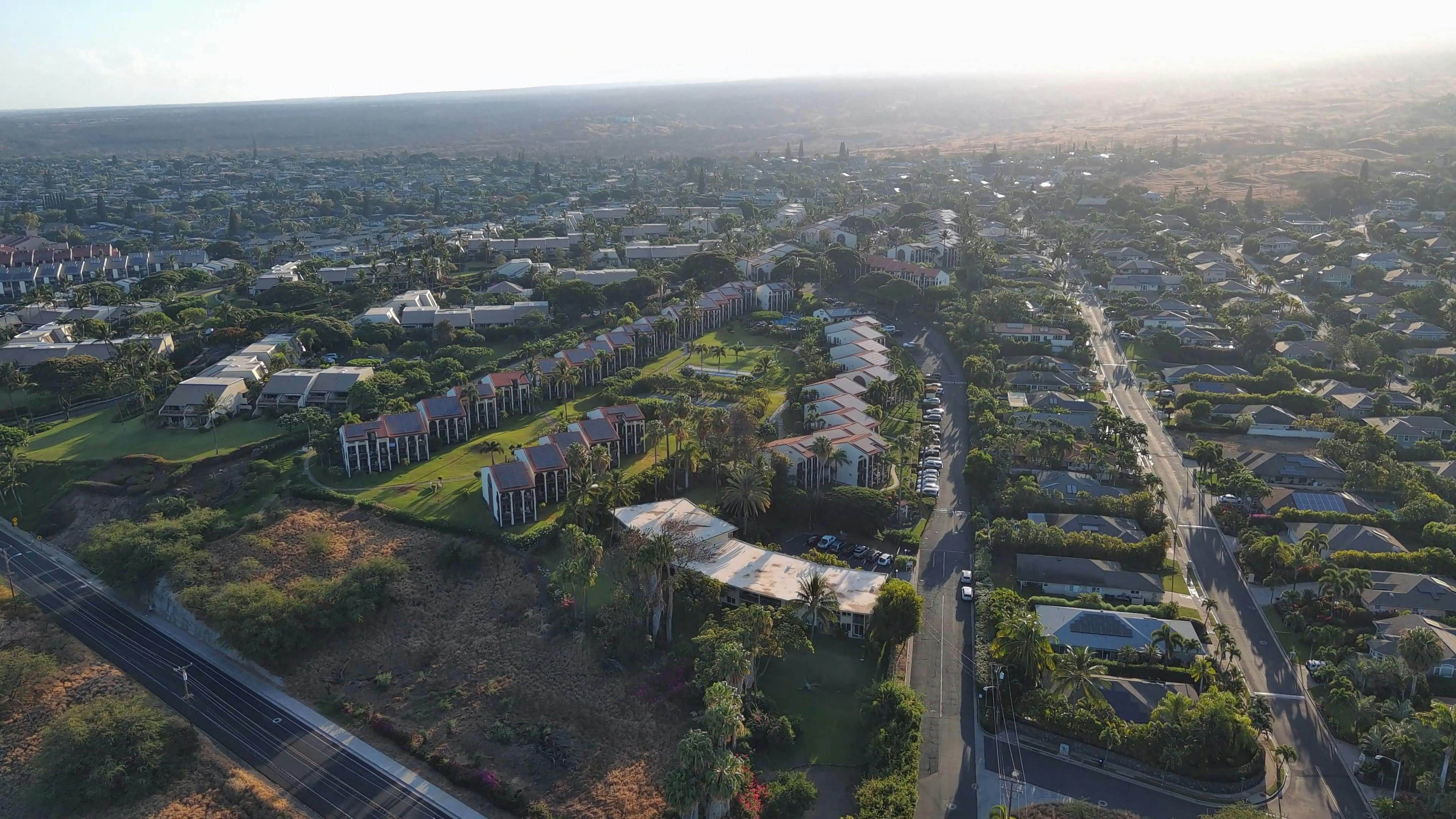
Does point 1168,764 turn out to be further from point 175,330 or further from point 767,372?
point 175,330

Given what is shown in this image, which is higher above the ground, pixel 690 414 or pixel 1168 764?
pixel 690 414

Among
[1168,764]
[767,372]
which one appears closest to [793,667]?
[1168,764]

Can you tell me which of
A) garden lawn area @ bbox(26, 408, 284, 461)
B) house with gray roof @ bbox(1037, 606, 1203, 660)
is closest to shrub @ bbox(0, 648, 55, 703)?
garden lawn area @ bbox(26, 408, 284, 461)

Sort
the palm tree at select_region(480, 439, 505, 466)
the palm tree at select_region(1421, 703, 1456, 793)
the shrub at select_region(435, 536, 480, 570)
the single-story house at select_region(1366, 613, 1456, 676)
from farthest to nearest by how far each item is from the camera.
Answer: the palm tree at select_region(480, 439, 505, 466)
the shrub at select_region(435, 536, 480, 570)
the single-story house at select_region(1366, 613, 1456, 676)
the palm tree at select_region(1421, 703, 1456, 793)

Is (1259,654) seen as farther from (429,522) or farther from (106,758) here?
(106,758)

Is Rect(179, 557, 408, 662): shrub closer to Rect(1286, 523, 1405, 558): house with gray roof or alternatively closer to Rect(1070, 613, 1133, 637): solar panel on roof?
Rect(1070, 613, 1133, 637): solar panel on roof

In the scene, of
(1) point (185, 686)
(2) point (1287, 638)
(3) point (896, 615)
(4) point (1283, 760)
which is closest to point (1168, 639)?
(4) point (1283, 760)
